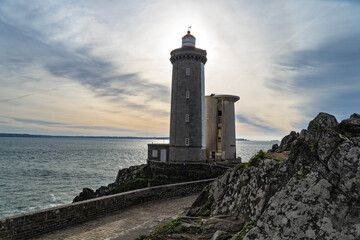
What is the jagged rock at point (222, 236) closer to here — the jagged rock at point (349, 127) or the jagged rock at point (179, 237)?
the jagged rock at point (179, 237)

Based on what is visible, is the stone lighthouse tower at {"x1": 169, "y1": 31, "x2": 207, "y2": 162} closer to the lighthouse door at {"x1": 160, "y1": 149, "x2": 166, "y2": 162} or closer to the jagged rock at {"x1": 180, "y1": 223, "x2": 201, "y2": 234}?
the lighthouse door at {"x1": 160, "y1": 149, "x2": 166, "y2": 162}

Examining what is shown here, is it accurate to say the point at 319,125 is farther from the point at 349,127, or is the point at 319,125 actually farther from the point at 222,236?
the point at 222,236

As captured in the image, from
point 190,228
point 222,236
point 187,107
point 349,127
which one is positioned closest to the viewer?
point 349,127

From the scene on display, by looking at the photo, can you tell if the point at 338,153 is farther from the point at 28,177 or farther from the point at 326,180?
the point at 28,177

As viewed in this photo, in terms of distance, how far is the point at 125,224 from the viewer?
10.4 m

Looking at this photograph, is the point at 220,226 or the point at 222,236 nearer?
the point at 222,236

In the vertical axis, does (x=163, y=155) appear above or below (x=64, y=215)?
above

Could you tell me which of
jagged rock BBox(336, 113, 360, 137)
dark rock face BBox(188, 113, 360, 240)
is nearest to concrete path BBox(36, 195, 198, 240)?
dark rock face BBox(188, 113, 360, 240)

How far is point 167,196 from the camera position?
15.6 m

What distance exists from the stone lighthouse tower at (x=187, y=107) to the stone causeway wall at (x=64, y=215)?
51.1ft

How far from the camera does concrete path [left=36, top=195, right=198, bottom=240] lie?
9.23m

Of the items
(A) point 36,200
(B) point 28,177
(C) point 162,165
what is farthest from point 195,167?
(B) point 28,177

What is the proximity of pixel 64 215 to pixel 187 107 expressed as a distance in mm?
21519

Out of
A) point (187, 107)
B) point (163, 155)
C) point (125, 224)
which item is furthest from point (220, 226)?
point (163, 155)
